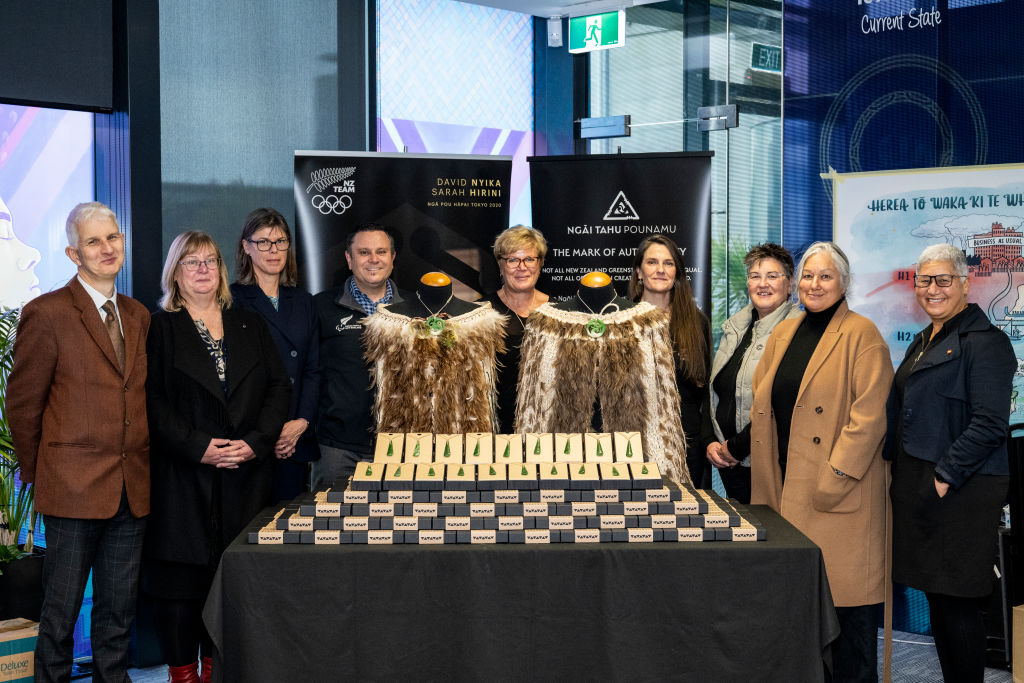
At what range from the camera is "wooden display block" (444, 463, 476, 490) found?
3.06 m

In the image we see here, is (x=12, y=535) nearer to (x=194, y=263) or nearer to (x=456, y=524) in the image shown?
(x=194, y=263)

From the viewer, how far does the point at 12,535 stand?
4.12 metres

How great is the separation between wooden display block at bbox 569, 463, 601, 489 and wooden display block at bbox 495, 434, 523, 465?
18cm

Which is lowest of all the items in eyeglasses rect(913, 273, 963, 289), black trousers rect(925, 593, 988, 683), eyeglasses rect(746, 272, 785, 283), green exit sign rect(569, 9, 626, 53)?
black trousers rect(925, 593, 988, 683)

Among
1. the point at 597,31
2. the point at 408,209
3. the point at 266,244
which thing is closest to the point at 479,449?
the point at 266,244

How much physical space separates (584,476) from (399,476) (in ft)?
1.85

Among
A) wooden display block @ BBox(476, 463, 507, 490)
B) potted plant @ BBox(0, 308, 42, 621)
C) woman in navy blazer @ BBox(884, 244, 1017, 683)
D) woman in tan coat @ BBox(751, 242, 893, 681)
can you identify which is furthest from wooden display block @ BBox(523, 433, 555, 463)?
potted plant @ BBox(0, 308, 42, 621)

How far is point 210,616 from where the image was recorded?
9.48 ft

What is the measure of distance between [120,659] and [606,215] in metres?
3.05

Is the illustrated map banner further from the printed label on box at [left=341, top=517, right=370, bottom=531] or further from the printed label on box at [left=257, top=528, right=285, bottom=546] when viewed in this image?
the printed label on box at [left=257, top=528, right=285, bottom=546]

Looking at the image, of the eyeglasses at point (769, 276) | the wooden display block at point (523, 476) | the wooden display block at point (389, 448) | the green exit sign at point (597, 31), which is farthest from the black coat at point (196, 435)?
the green exit sign at point (597, 31)

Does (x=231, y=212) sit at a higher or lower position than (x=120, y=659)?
higher

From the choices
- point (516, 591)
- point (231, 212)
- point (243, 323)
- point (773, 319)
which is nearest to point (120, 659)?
point (243, 323)

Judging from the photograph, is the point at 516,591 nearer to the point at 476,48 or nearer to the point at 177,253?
the point at 177,253
